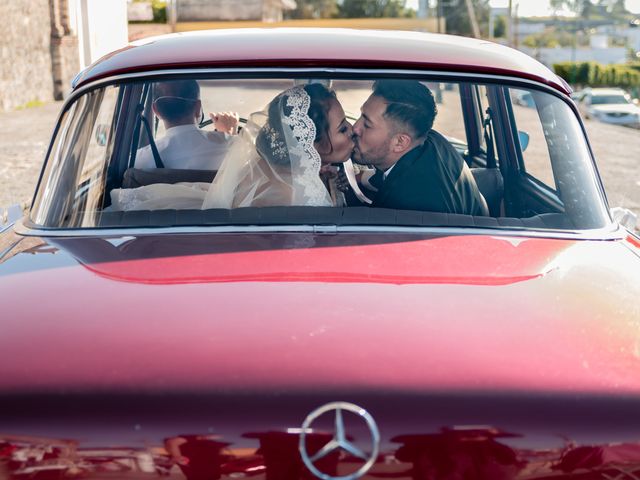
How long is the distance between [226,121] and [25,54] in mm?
23872

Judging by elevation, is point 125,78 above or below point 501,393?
above

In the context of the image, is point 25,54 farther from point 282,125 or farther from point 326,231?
point 326,231

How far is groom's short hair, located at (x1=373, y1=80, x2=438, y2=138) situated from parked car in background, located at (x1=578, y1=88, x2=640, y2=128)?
109 ft

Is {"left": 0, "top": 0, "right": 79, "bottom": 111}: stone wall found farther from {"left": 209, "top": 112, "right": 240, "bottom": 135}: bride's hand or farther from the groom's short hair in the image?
the groom's short hair

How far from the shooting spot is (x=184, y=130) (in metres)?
4.63

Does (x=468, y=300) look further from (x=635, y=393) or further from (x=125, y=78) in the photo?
(x=125, y=78)

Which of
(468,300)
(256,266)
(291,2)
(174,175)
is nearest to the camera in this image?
(468,300)

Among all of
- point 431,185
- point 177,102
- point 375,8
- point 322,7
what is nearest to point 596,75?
point 375,8

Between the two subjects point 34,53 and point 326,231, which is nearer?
point 326,231

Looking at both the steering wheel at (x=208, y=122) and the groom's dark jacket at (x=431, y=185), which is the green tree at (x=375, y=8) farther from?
the groom's dark jacket at (x=431, y=185)

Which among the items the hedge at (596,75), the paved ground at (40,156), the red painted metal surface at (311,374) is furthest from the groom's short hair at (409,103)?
the hedge at (596,75)

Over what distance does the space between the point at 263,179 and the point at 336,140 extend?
0.29 meters

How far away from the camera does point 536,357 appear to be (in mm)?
1930

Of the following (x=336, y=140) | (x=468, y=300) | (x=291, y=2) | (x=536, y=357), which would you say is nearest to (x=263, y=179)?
(x=336, y=140)
